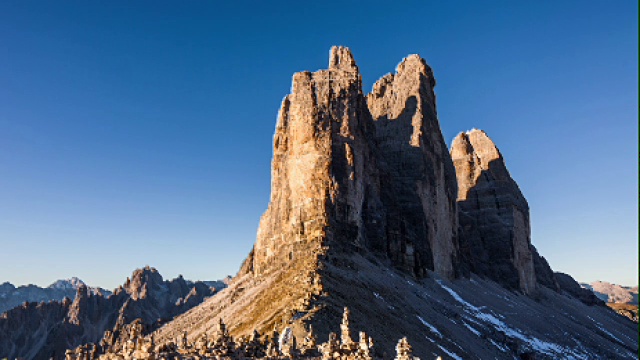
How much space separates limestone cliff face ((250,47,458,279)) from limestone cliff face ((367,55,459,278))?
23 cm

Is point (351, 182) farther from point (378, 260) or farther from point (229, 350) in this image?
point (229, 350)

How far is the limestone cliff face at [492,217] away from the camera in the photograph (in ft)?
393

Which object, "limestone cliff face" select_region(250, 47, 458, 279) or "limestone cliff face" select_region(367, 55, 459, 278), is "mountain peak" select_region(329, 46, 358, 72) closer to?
"limestone cliff face" select_region(250, 47, 458, 279)

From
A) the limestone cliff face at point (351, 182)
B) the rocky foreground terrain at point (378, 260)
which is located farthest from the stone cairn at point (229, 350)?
the limestone cliff face at point (351, 182)

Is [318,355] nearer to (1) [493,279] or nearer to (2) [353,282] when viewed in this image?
(2) [353,282]

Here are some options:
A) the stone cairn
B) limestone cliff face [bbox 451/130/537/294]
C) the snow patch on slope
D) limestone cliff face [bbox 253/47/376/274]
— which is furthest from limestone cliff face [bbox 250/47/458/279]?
the stone cairn

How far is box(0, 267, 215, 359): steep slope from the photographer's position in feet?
467

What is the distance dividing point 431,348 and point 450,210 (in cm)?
7373

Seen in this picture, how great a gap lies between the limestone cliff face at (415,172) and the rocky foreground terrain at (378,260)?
33 centimetres

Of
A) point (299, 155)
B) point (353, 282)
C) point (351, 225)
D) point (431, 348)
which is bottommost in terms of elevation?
point (431, 348)

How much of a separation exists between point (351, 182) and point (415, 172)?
104 feet

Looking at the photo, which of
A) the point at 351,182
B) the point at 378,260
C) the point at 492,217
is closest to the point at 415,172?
the point at 378,260

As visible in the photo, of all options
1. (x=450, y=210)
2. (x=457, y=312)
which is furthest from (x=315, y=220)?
(x=450, y=210)

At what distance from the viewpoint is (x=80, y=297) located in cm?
16300
